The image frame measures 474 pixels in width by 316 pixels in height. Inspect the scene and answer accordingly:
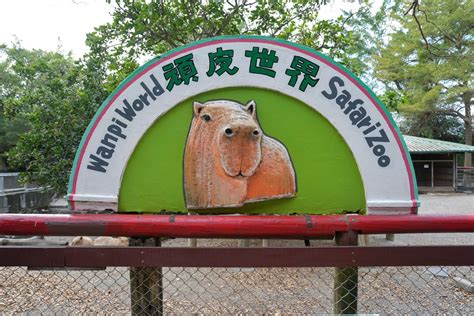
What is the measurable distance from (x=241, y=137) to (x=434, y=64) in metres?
25.5

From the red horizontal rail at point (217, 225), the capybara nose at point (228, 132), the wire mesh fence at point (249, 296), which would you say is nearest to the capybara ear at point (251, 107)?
the capybara nose at point (228, 132)

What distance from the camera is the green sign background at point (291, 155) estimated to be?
230 cm

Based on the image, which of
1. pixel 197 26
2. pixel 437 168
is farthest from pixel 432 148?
pixel 197 26

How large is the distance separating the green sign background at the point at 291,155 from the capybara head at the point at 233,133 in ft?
0.16

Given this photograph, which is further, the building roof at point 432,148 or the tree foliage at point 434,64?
the tree foliage at point 434,64

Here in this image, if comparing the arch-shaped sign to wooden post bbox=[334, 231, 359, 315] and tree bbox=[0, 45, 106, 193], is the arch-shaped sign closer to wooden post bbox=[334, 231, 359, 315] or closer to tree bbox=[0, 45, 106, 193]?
wooden post bbox=[334, 231, 359, 315]

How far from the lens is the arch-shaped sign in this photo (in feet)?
7.38

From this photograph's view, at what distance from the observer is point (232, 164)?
230cm

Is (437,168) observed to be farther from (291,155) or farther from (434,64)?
(291,155)

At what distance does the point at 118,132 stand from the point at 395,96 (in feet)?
19.7

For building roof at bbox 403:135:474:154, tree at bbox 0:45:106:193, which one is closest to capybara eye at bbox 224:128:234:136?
tree at bbox 0:45:106:193

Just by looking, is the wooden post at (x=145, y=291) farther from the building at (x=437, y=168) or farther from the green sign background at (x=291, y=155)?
the building at (x=437, y=168)

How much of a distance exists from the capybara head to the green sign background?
47 millimetres

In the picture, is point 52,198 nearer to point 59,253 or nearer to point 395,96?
point 395,96
